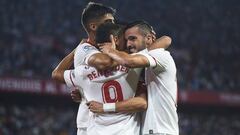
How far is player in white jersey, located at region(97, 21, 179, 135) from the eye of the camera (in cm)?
438

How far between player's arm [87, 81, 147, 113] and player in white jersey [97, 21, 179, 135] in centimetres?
9

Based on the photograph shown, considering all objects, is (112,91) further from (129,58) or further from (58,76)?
(58,76)

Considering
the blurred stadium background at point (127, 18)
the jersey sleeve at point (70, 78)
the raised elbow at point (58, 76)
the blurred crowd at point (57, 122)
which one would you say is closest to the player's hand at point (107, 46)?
the jersey sleeve at point (70, 78)

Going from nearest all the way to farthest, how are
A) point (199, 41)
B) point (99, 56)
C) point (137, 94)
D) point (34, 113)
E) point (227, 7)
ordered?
point (99, 56)
point (137, 94)
point (34, 113)
point (199, 41)
point (227, 7)

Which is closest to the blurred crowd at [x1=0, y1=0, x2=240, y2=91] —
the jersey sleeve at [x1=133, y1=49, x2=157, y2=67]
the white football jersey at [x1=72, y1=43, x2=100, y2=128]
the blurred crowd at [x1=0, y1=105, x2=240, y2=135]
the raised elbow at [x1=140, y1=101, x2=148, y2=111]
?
the blurred crowd at [x1=0, y1=105, x2=240, y2=135]

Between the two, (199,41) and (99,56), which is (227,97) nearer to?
(199,41)

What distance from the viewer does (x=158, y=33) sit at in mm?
21359

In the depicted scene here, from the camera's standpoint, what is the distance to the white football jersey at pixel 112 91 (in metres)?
4.30

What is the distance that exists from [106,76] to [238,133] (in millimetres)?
16118

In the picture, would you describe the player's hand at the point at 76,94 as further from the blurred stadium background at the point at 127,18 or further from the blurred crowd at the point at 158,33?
the blurred crowd at the point at 158,33

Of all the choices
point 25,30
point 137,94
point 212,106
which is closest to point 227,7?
point 212,106

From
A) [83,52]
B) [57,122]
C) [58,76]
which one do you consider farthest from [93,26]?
[57,122]

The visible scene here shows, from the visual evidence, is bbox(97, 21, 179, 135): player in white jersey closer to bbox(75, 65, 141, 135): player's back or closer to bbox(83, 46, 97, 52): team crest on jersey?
bbox(75, 65, 141, 135): player's back

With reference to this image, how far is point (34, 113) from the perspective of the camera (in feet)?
54.4
